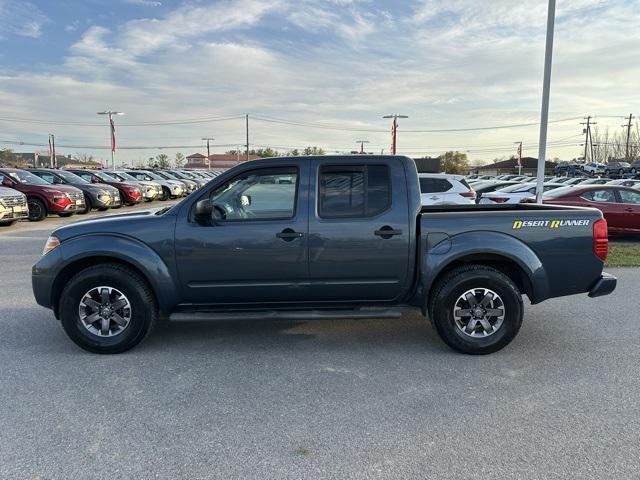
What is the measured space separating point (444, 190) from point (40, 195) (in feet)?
40.2

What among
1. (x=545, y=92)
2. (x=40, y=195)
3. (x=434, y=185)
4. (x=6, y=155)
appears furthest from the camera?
(x=6, y=155)

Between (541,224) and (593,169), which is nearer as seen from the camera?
(541,224)

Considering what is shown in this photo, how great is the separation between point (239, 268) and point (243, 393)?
3.74ft

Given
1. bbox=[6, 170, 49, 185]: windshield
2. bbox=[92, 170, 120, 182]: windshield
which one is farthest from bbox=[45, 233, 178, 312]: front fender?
bbox=[92, 170, 120, 182]: windshield

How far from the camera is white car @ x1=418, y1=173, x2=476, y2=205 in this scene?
11.2 meters

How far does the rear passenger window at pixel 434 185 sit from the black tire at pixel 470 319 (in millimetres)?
7516

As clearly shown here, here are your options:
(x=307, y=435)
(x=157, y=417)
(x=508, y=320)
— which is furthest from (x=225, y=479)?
(x=508, y=320)

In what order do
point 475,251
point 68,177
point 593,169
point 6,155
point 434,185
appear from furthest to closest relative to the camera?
point 6,155
point 593,169
point 68,177
point 434,185
point 475,251

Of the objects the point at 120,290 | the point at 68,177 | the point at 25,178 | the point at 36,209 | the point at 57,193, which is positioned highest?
the point at 68,177

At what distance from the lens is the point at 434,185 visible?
11.6 meters

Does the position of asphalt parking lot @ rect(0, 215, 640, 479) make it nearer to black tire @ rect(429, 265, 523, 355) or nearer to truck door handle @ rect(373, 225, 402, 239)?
black tire @ rect(429, 265, 523, 355)

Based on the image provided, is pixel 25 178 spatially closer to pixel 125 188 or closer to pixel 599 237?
pixel 125 188

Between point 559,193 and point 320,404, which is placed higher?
point 559,193

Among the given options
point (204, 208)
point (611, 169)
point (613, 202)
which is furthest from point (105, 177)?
point (611, 169)
